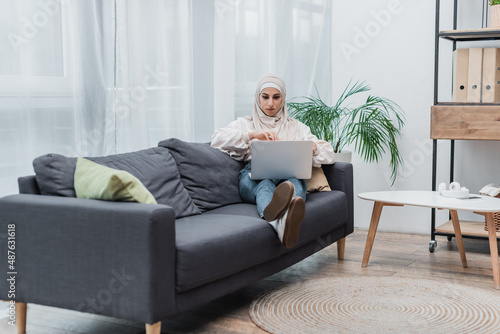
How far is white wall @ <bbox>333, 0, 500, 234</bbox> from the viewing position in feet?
14.0

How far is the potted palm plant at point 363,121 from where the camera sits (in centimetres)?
422

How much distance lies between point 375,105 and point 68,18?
2327mm

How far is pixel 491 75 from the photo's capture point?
12.5 ft

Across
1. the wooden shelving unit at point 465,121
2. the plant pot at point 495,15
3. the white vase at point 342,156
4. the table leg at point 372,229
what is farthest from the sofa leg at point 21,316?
the plant pot at point 495,15

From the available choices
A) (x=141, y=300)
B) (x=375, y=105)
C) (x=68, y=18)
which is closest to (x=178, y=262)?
(x=141, y=300)

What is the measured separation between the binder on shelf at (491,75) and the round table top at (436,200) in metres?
0.73

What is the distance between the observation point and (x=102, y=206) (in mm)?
2207

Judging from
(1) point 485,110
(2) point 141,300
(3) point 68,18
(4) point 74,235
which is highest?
(3) point 68,18

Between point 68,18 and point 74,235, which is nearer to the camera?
point 74,235

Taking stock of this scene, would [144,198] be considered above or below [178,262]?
above

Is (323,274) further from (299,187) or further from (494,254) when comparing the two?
(494,254)

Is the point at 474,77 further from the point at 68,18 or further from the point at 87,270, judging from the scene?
the point at 87,270

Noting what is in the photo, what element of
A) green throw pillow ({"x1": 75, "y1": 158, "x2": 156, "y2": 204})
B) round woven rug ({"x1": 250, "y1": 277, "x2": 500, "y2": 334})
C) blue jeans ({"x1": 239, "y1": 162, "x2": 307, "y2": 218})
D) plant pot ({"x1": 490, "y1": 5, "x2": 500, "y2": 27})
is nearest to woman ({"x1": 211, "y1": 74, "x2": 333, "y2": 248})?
blue jeans ({"x1": 239, "y1": 162, "x2": 307, "y2": 218})

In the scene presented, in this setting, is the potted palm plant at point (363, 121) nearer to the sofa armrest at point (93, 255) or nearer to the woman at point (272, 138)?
the woman at point (272, 138)
